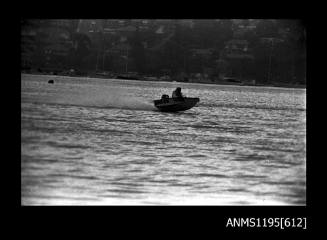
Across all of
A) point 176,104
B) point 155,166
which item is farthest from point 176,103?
point 155,166

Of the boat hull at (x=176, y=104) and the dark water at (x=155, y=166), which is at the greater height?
the boat hull at (x=176, y=104)

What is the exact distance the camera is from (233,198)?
7.42 meters

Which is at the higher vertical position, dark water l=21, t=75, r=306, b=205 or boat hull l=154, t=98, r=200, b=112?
boat hull l=154, t=98, r=200, b=112

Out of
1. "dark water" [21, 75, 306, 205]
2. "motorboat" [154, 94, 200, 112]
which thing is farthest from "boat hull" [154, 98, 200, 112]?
"dark water" [21, 75, 306, 205]

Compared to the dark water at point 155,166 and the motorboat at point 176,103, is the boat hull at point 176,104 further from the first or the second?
the dark water at point 155,166

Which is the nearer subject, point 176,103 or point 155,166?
point 155,166

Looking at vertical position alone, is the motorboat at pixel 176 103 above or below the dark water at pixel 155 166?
above

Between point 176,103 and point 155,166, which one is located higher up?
point 176,103

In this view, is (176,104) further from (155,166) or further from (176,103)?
(155,166)

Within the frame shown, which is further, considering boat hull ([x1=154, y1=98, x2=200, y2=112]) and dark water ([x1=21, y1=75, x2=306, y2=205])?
boat hull ([x1=154, y1=98, x2=200, y2=112])

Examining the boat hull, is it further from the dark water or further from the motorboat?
the dark water

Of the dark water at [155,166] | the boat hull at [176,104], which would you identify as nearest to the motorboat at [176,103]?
the boat hull at [176,104]

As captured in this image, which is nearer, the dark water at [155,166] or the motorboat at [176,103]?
the dark water at [155,166]
